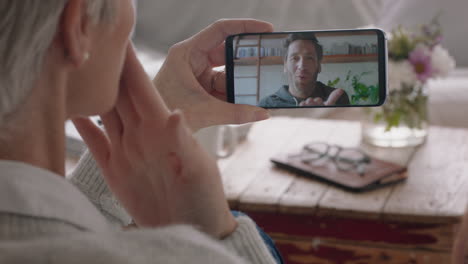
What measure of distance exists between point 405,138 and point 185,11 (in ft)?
4.18

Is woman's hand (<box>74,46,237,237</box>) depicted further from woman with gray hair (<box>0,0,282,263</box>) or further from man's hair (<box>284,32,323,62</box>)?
man's hair (<box>284,32,323,62</box>)

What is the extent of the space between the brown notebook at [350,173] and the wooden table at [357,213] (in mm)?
18

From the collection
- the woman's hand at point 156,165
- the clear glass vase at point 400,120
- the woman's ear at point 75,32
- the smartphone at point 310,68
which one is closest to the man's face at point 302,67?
the smartphone at point 310,68

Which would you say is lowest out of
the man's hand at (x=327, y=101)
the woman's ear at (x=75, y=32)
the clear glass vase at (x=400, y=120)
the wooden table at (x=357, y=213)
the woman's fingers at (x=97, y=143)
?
the wooden table at (x=357, y=213)

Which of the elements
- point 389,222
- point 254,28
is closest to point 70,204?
point 254,28

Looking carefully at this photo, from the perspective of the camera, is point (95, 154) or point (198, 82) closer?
point (95, 154)

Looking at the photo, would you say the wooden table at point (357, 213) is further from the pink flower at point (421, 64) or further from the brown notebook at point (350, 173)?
the pink flower at point (421, 64)

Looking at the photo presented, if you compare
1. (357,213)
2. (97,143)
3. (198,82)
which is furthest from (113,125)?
(357,213)

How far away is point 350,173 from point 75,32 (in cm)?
110

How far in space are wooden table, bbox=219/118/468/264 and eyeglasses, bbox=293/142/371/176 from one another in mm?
83

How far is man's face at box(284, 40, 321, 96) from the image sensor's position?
3.28ft

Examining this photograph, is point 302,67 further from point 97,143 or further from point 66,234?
point 66,234

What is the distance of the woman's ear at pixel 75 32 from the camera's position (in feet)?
1.83

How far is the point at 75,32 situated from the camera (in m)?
0.57
